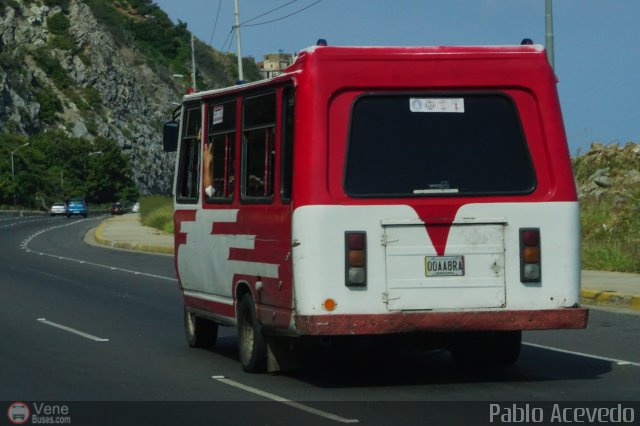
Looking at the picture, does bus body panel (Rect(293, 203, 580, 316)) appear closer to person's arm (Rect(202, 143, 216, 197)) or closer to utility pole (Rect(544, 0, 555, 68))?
person's arm (Rect(202, 143, 216, 197))

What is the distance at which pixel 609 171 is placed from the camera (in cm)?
3766

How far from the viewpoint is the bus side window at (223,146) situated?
12961 millimetres

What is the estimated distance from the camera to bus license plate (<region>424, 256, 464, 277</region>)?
11.2 m

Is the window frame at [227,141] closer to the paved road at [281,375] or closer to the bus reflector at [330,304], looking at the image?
the paved road at [281,375]

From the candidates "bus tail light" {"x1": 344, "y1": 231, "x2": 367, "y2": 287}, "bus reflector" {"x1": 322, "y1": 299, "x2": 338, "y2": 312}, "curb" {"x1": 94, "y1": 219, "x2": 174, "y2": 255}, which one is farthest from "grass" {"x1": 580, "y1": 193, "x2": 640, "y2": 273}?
"bus reflector" {"x1": 322, "y1": 299, "x2": 338, "y2": 312}

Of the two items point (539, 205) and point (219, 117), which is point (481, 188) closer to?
point (539, 205)

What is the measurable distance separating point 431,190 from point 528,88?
1.22 meters

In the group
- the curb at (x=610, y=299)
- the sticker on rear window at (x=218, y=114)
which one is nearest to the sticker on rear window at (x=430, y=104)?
the sticker on rear window at (x=218, y=114)

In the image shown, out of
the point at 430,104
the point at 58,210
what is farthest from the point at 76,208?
the point at 430,104

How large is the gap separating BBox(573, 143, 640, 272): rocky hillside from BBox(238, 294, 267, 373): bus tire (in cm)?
1253

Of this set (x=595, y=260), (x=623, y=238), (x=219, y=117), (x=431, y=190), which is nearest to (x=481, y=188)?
(x=431, y=190)

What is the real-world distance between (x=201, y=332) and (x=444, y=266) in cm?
434

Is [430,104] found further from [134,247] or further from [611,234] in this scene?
[134,247]

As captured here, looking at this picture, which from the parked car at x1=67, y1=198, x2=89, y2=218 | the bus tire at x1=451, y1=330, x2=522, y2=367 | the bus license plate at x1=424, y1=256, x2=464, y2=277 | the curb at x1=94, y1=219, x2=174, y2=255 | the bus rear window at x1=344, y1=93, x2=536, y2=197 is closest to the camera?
the bus license plate at x1=424, y1=256, x2=464, y2=277
